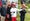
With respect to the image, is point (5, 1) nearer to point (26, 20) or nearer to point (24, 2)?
point (24, 2)

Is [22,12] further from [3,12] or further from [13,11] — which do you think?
[3,12]

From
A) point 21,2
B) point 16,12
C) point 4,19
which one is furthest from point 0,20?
point 21,2

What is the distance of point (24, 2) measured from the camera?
76 cm

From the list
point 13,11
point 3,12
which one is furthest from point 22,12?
point 3,12

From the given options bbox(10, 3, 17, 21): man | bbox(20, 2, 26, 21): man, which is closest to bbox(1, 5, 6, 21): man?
bbox(10, 3, 17, 21): man

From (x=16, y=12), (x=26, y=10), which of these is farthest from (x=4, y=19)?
(x=26, y=10)

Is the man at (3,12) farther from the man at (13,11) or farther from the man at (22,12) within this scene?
the man at (22,12)

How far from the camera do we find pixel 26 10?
771 mm

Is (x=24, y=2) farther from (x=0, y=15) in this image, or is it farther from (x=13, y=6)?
(x=0, y=15)

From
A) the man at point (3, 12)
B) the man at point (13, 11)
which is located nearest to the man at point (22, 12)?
the man at point (13, 11)

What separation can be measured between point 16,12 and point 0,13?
0.17 metres

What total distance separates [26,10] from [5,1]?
9.3 inches

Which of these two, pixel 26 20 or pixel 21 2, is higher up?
pixel 21 2

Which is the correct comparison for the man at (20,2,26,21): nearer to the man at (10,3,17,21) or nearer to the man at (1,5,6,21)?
the man at (10,3,17,21)
